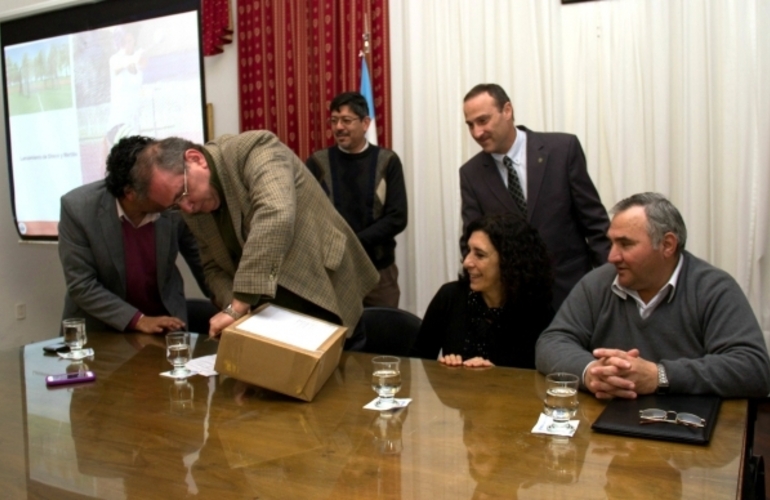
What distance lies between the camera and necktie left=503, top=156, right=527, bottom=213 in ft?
9.48

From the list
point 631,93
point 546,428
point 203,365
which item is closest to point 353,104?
point 631,93

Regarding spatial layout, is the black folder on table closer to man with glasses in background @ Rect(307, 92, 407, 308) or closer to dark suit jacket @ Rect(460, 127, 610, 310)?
dark suit jacket @ Rect(460, 127, 610, 310)

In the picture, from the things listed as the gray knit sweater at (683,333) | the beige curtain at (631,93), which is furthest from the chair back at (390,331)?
the beige curtain at (631,93)

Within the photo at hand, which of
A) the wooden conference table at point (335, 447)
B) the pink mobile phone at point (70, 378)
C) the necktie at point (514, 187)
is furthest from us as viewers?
the necktie at point (514, 187)

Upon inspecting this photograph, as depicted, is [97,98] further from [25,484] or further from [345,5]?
[25,484]

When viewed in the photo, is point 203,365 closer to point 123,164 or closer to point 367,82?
point 123,164

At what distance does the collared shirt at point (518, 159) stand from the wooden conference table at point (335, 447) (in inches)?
43.9

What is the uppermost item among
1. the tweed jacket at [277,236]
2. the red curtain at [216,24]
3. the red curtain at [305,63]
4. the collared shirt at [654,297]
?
the red curtain at [216,24]

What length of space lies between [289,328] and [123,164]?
977 mm

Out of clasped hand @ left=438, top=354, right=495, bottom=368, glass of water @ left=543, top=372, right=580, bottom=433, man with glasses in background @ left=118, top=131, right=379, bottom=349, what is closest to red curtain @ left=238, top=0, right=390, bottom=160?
man with glasses in background @ left=118, top=131, right=379, bottom=349

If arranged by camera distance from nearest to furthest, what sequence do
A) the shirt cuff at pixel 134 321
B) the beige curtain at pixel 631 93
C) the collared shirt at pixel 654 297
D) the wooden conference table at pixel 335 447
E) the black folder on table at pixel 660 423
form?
the wooden conference table at pixel 335 447, the black folder on table at pixel 660 423, the collared shirt at pixel 654 297, the shirt cuff at pixel 134 321, the beige curtain at pixel 631 93

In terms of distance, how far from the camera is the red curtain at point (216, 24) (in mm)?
4523

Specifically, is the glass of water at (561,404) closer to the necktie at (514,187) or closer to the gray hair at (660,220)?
the gray hair at (660,220)

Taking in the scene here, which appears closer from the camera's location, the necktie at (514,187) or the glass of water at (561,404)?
the glass of water at (561,404)
